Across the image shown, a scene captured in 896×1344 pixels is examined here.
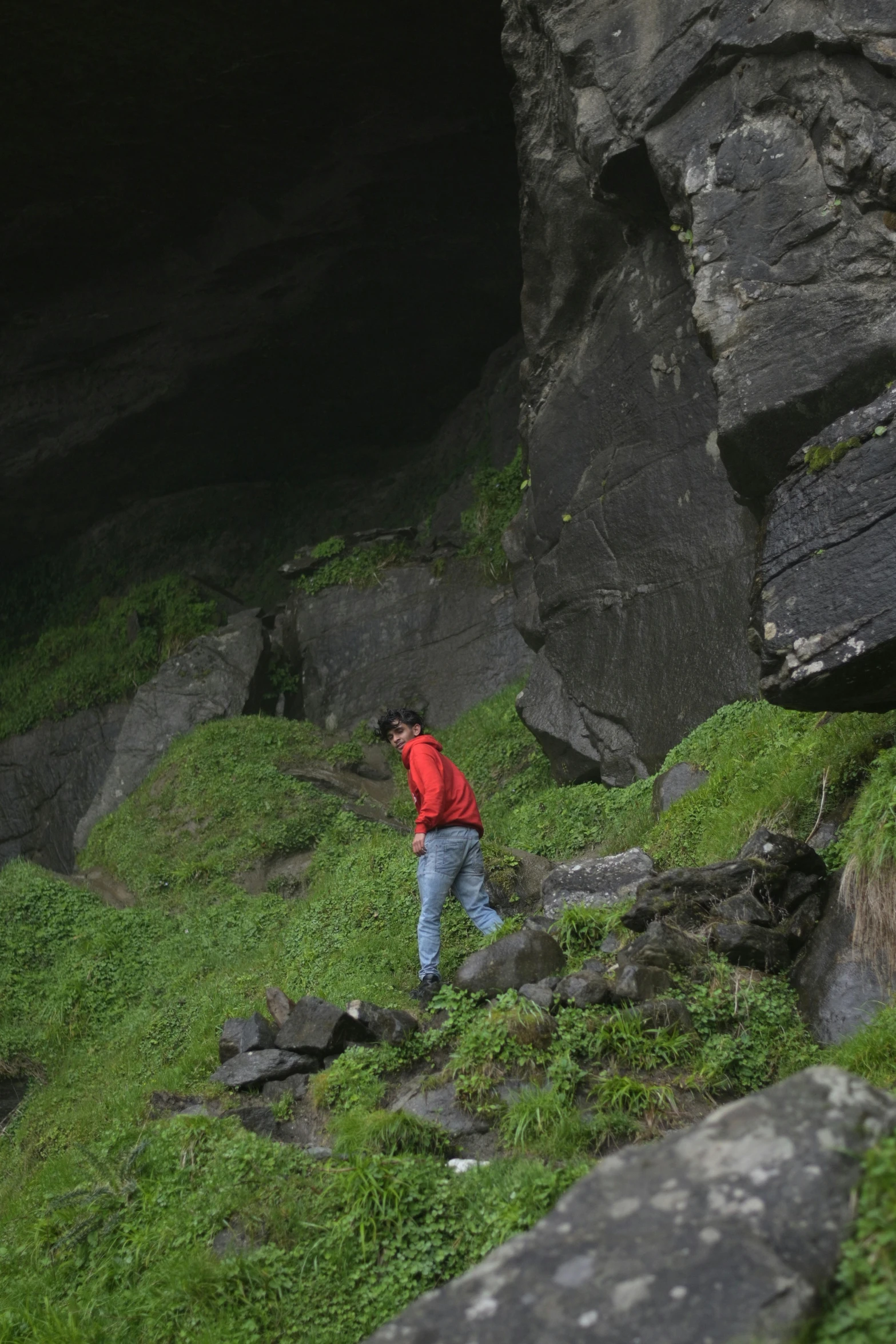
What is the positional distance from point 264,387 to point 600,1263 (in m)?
20.9

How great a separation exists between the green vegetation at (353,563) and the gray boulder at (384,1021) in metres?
12.4

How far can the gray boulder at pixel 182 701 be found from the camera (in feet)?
56.4

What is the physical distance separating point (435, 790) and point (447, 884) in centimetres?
68

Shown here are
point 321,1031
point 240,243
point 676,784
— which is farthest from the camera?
point 240,243

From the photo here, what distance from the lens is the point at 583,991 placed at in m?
5.77

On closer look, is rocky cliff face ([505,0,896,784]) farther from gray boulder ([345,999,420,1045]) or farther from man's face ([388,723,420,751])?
gray boulder ([345,999,420,1045])

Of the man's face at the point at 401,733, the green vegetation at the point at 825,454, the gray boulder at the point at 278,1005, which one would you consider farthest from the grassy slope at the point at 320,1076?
the green vegetation at the point at 825,454

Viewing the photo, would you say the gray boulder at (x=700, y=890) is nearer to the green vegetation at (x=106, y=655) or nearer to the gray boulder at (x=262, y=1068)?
the gray boulder at (x=262, y=1068)

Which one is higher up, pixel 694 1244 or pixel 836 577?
pixel 836 577

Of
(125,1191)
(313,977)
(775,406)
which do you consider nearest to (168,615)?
(313,977)

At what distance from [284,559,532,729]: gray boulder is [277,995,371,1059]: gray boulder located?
10.3 meters

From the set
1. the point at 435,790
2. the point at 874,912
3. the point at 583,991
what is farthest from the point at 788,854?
the point at 435,790

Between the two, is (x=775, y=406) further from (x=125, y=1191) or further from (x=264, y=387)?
(x=264, y=387)

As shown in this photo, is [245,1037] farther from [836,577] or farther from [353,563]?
[353,563]
